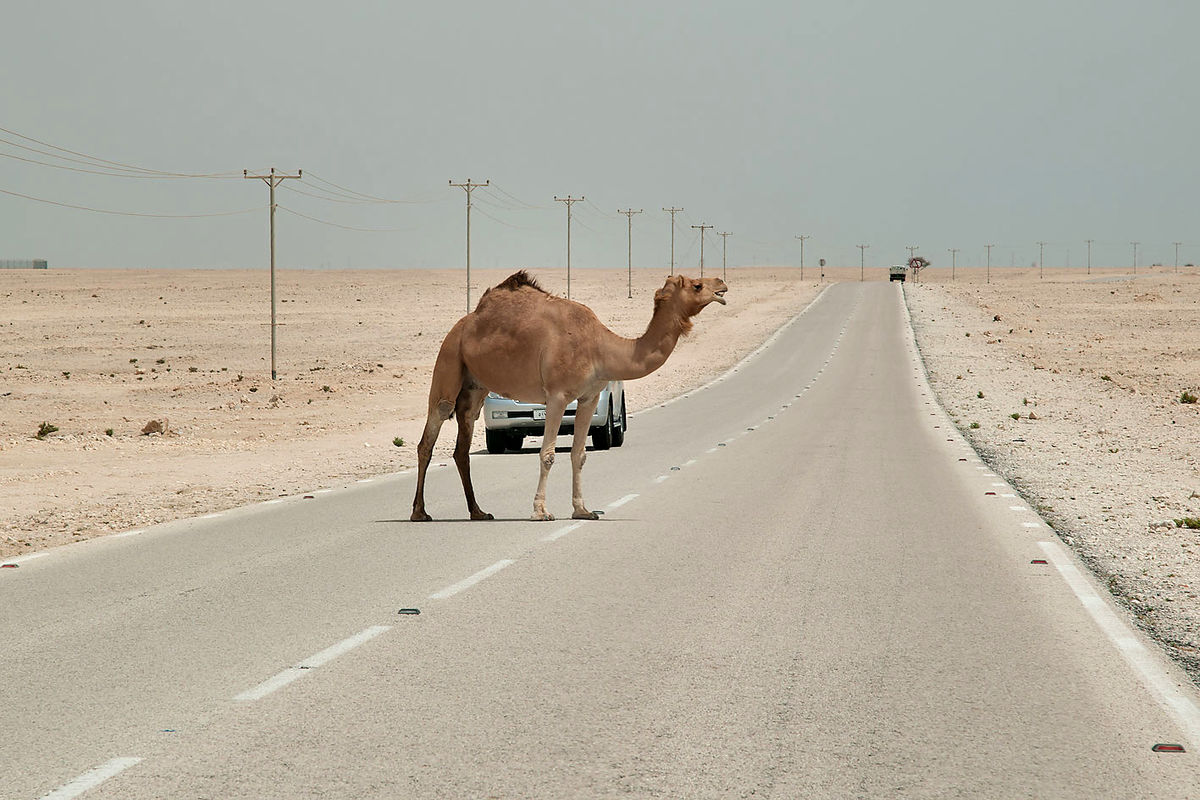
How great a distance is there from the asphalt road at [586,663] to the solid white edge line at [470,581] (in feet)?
0.14

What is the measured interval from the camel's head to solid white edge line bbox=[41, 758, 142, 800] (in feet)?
31.4

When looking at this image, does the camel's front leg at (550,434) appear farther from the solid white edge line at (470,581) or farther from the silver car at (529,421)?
the silver car at (529,421)

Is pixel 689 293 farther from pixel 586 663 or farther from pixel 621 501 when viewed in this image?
pixel 586 663

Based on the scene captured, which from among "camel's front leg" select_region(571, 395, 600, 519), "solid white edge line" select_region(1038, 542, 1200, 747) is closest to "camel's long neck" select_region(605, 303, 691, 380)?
"camel's front leg" select_region(571, 395, 600, 519)

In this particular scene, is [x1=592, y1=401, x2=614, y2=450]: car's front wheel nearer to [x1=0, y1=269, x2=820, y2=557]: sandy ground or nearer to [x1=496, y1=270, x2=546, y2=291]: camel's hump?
[x1=0, y1=269, x2=820, y2=557]: sandy ground

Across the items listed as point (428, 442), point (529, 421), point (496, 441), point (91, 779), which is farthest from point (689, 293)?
point (496, 441)

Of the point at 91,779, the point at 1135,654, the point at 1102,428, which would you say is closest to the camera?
the point at 91,779

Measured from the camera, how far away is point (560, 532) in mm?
14023

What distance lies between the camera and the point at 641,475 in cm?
2091

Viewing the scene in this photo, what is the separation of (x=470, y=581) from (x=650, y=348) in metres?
4.72

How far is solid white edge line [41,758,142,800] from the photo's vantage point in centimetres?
557

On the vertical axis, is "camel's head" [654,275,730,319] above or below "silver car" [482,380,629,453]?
above

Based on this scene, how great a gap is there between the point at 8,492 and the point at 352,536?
7.61 metres

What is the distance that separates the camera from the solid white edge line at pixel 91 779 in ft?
18.3
